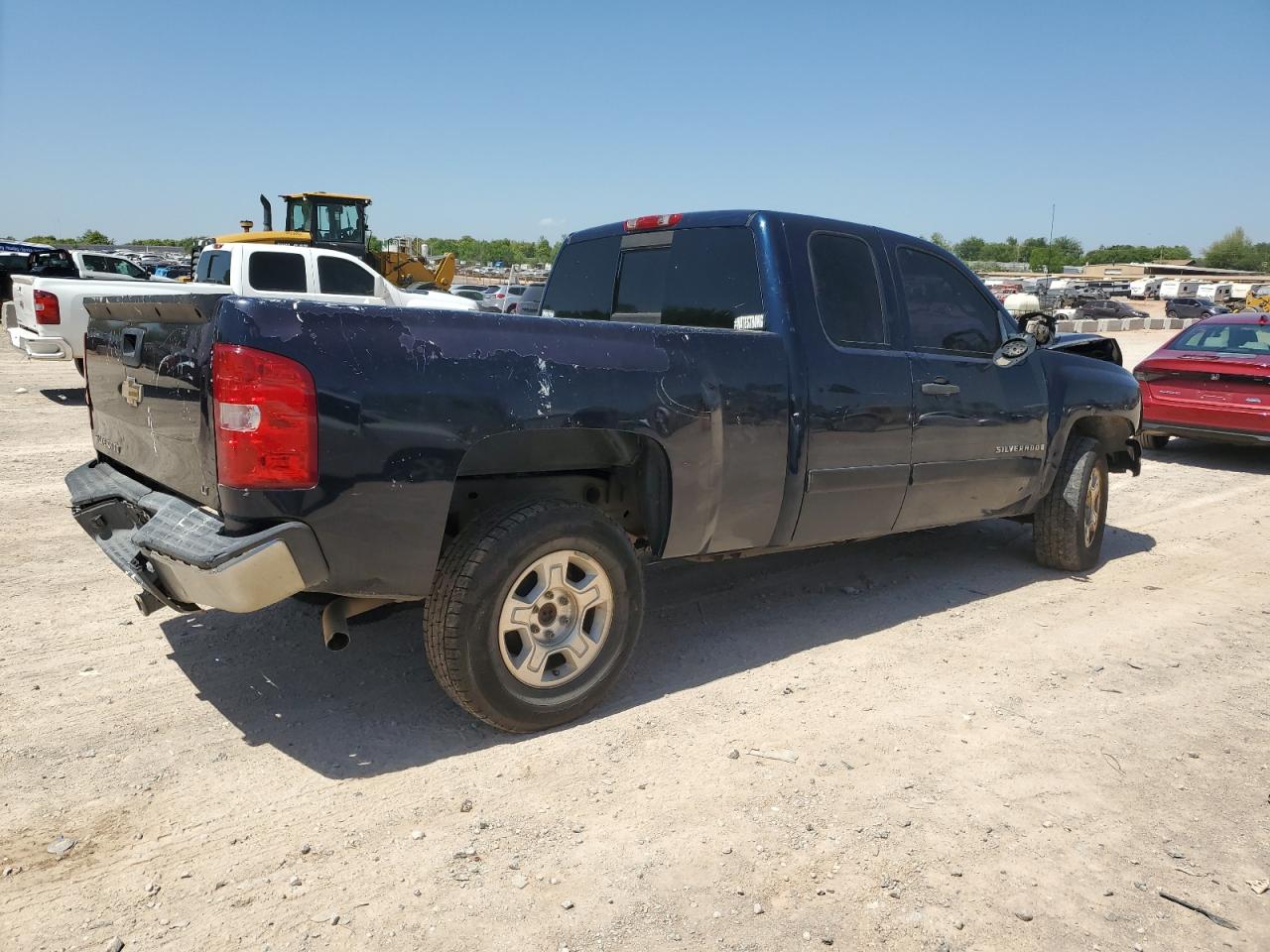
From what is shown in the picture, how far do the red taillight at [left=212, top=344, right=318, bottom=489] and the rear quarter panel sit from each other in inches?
1.5

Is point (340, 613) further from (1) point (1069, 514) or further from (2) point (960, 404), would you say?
(1) point (1069, 514)

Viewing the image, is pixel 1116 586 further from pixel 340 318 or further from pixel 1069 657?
pixel 340 318

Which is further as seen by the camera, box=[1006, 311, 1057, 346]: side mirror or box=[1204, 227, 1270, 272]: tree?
box=[1204, 227, 1270, 272]: tree

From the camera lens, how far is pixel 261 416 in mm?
2852

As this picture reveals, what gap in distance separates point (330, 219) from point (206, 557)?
898 inches

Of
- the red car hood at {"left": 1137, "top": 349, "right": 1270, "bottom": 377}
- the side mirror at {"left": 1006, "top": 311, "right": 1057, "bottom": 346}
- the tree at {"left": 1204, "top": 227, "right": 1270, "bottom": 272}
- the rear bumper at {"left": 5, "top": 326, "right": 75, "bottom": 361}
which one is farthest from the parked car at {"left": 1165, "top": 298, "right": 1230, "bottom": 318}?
the tree at {"left": 1204, "top": 227, "right": 1270, "bottom": 272}

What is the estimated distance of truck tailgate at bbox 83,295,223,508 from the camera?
3014 millimetres

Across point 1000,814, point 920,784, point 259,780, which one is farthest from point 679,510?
point 259,780

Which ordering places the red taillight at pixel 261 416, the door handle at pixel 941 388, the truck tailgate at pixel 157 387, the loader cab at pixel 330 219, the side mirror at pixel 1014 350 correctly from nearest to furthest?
the red taillight at pixel 261 416
the truck tailgate at pixel 157 387
the door handle at pixel 941 388
the side mirror at pixel 1014 350
the loader cab at pixel 330 219

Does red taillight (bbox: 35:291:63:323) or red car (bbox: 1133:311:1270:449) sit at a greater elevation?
red taillight (bbox: 35:291:63:323)

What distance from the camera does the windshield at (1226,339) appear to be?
1012 centimetres

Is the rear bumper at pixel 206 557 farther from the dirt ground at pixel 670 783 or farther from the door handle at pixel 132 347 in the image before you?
the dirt ground at pixel 670 783

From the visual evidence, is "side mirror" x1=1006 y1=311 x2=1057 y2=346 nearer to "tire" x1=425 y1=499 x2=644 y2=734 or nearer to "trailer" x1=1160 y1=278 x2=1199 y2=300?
"tire" x1=425 y1=499 x2=644 y2=734

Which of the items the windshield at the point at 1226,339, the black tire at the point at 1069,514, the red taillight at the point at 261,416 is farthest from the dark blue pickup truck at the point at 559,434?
the windshield at the point at 1226,339
